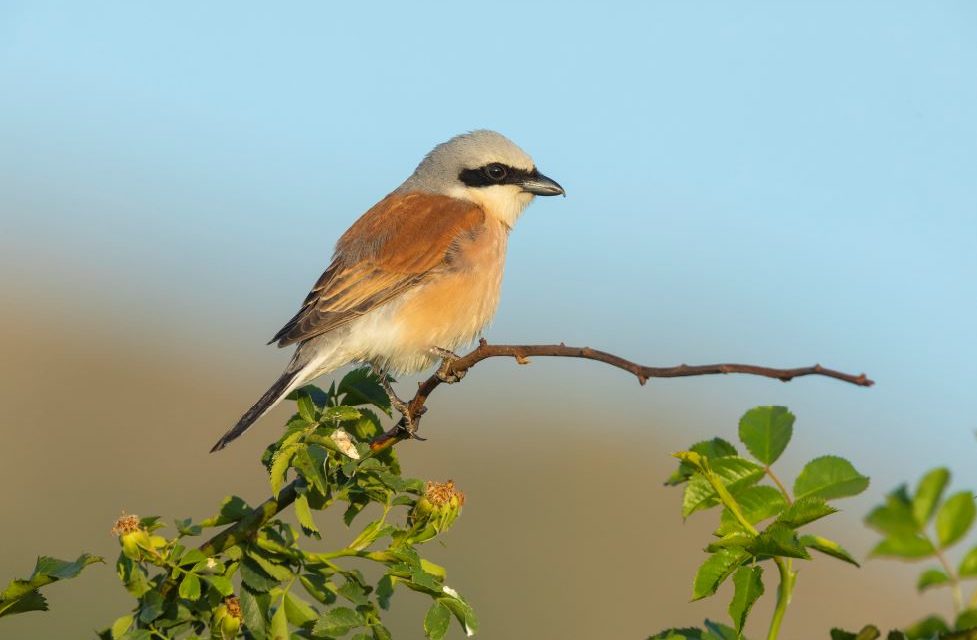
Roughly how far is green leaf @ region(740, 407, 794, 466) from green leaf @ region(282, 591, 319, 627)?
697 millimetres

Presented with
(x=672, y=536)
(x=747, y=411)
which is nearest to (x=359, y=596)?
(x=747, y=411)

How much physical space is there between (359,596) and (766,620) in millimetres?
5654

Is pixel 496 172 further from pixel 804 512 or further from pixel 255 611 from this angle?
pixel 804 512

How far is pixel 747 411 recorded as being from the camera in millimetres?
1415

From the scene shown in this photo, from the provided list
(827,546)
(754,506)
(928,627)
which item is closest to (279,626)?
(754,506)

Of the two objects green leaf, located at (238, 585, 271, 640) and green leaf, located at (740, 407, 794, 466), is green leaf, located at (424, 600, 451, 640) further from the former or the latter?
green leaf, located at (740, 407, 794, 466)

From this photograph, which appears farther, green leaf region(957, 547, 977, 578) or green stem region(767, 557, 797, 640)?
green stem region(767, 557, 797, 640)

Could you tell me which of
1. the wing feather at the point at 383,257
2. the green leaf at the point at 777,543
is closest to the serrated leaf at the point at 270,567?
the green leaf at the point at 777,543

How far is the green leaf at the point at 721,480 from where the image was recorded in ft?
4.44

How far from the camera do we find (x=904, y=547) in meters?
0.91

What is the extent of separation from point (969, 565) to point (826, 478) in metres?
0.32

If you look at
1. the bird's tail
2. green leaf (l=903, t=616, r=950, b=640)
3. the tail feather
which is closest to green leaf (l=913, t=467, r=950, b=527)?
green leaf (l=903, t=616, r=950, b=640)

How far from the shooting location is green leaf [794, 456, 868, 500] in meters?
1.29

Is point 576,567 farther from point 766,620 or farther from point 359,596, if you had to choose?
point 359,596
